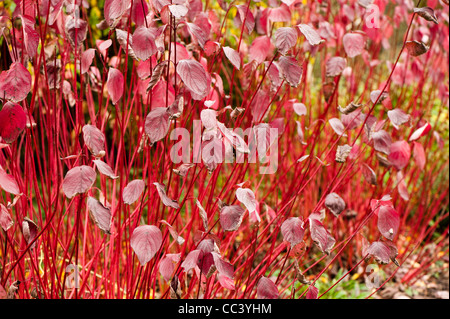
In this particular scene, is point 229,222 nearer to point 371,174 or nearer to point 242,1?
point 371,174

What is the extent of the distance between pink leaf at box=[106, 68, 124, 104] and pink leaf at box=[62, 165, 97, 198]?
0.22 metres

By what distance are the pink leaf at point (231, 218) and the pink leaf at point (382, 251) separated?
15.4 inches

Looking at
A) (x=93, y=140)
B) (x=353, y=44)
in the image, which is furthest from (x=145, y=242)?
(x=353, y=44)

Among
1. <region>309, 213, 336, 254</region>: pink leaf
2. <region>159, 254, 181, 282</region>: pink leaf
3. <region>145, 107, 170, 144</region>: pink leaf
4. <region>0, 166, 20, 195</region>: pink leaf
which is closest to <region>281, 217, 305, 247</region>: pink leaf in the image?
<region>309, 213, 336, 254</region>: pink leaf

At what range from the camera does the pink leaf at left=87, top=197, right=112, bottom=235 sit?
0.92m

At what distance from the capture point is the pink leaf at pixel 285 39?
100cm

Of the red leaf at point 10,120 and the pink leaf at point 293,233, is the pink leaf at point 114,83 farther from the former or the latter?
the pink leaf at point 293,233

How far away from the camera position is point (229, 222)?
1002 millimetres

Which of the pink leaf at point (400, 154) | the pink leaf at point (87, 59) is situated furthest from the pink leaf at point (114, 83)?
the pink leaf at point (400, 154)

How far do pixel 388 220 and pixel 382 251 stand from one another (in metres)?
0.08

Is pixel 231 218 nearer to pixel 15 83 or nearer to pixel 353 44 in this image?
pixel 15 83

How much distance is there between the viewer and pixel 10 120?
933mm
